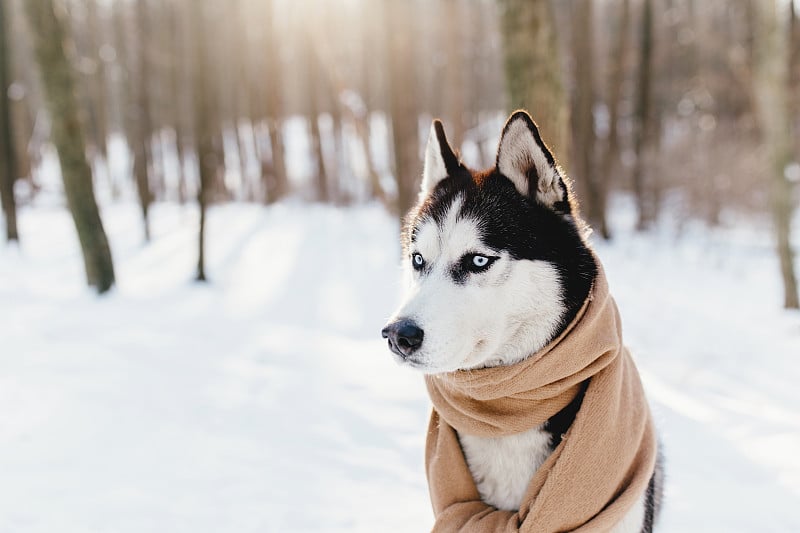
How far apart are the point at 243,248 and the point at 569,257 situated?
453 inches

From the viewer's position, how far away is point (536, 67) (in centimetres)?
473

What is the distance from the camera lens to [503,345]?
6.28 ft

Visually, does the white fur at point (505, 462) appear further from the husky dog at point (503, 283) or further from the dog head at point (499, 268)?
the dog head at point (499, 268)

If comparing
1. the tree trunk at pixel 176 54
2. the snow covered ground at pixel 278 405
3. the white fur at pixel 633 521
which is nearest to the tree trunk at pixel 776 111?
the snow covered ground at pixel 278 405

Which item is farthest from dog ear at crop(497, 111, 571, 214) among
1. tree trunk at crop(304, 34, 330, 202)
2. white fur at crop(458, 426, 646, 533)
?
tree trunk at crop(304, 34, 330, 202)

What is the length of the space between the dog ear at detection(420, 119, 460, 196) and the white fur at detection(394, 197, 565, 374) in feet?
1.30

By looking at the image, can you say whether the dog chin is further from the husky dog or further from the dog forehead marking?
the dog forehead marking

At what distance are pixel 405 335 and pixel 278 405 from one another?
121 inches

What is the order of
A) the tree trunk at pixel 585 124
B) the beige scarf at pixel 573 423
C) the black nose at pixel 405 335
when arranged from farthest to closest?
1. the tree trunk at pixel 585 124
2. the beige scarf at pixel 573 423
3. the black nose at pixel 405 335

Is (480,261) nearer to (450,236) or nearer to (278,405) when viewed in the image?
(450,236)

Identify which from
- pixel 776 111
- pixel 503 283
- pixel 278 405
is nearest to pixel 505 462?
pixel 503 283

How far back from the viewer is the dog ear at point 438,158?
2.25 meters

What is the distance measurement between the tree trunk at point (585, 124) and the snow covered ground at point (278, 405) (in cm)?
367

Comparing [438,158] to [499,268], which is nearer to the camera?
[499,268]
